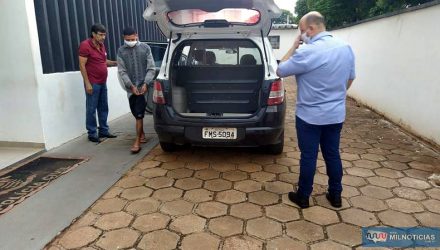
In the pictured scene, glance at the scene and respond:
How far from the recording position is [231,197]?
120 inches

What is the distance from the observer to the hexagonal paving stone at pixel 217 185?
127 inches

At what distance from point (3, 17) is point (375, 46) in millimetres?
6845

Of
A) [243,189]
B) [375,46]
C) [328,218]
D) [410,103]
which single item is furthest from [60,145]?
[375,46]

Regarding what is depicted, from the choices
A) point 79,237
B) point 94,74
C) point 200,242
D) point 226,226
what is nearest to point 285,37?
point 94,74

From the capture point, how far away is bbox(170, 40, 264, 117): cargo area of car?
4.11m

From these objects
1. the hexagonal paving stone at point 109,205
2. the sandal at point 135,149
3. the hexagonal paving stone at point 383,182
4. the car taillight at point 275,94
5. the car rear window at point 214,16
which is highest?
the car rear window at point 214,16

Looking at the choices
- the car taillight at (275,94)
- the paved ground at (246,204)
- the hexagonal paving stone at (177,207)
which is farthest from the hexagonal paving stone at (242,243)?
the car taillight at (275,94)

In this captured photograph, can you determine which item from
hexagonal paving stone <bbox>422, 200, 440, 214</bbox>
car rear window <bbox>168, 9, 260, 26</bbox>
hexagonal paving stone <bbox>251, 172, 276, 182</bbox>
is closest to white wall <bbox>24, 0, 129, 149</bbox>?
car rear window <bbox>168, 9, 260, 26</bbox>

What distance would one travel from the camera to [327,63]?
2.50 meters

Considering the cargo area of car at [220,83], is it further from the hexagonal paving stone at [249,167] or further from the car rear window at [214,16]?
the hexagonal paving stone at [249,167]

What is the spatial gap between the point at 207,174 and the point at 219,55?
1882 millimetres

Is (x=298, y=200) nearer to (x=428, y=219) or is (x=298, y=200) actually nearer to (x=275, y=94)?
(x=428, y=219)

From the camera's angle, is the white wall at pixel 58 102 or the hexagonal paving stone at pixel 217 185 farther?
the white wall at pixel 58 102

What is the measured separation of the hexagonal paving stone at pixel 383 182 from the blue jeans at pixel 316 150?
76 cm
